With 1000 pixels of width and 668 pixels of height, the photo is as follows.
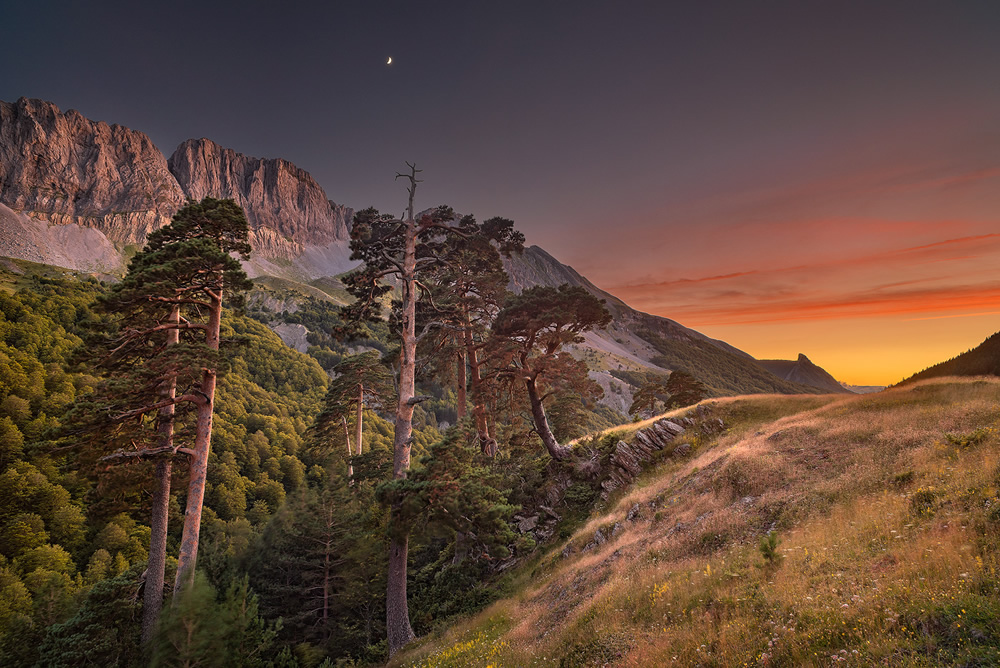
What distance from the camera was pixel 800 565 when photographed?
7.16m

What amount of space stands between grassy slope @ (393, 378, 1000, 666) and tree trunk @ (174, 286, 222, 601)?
7.49 m

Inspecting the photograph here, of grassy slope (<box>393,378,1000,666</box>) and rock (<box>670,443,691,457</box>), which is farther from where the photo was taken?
rock (<box>670,443,691,457</box>)

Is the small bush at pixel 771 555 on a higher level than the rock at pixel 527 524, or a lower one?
higher

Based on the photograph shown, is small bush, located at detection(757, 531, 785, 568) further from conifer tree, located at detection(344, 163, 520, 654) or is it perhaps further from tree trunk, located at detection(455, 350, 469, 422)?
tree trunk, located at detection(455, 350, 469, 422)

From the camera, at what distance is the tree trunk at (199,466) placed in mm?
12023

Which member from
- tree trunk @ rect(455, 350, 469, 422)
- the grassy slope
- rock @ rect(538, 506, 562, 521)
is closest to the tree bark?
the grassy slope

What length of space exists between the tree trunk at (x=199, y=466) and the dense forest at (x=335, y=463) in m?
0.06

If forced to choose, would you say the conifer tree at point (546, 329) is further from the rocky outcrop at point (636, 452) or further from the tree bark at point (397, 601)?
the tree bark at point (397, 601)

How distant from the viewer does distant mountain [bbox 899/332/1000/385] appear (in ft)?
58.7

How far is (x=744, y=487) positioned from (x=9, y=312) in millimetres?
121521

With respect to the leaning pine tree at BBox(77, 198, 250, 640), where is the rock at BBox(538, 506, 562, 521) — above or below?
below

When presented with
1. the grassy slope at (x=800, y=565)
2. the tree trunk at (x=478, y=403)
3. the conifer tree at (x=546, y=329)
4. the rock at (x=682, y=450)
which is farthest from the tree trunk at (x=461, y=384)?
the rock at (x=682, y=450)

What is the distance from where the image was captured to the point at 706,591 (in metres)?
7.57

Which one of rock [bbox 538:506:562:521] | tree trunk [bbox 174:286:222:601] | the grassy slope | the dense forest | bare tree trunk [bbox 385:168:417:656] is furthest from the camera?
rock [bbox 538:506:562:521]
